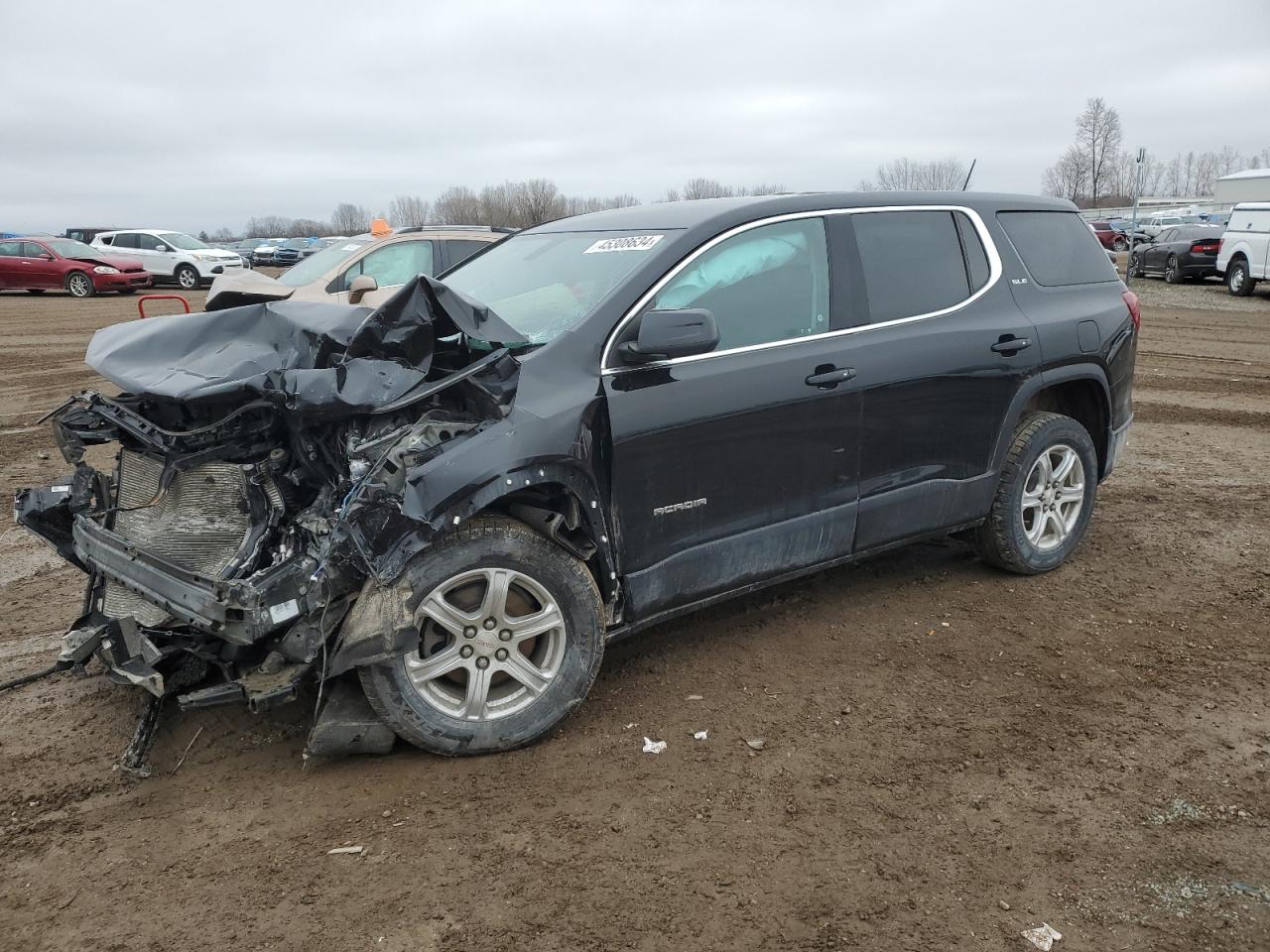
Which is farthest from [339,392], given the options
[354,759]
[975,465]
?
[975,465]

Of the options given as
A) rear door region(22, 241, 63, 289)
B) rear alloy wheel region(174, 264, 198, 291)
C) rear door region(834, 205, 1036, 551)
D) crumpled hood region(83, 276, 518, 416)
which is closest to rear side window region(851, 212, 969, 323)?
rear door region(834, 205, 1036, 551)

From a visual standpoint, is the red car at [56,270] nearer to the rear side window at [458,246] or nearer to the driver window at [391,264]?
the driver window at [391,264]

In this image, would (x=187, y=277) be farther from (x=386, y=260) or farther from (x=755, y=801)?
(x=755, y=801)

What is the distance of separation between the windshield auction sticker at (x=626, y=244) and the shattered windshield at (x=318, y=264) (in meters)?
6.94

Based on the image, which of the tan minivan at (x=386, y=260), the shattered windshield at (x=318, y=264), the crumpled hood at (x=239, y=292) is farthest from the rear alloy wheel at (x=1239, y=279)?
the crumpled hood at (x=239, y=292)

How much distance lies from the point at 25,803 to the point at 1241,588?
5479mm

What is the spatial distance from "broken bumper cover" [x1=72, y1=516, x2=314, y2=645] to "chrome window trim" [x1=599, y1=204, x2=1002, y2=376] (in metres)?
1.33

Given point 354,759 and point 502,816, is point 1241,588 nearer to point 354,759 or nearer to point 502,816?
point 502,816

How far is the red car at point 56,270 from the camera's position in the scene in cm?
2462

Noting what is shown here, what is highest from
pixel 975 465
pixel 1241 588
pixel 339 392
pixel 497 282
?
pixel 497 282

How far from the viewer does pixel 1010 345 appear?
15.4 ft

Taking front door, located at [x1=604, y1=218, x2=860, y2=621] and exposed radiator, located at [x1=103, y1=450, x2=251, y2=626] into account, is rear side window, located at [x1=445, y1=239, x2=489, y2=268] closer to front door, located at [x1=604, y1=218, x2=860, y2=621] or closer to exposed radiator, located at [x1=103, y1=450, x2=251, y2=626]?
front door, located at [x1=604, y1=218, x2=860, y2=621]

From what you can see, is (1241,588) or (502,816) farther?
(1241,588)

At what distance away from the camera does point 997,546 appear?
499cm
